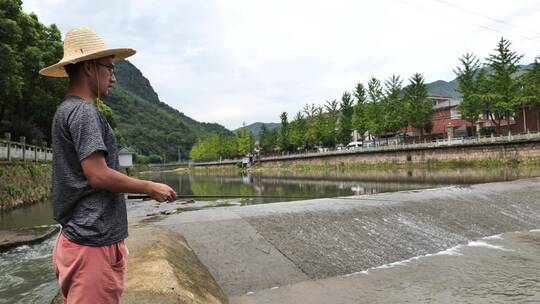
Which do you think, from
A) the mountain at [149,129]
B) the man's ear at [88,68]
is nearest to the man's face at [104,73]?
the man's ear at [88,68]

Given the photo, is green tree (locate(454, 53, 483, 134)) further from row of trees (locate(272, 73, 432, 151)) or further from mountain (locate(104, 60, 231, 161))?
mountain (locate(104, 60, 231, 161))

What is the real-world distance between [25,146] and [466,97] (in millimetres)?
43465

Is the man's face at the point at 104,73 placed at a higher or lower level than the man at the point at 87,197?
higher

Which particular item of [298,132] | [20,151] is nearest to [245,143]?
[298,132]

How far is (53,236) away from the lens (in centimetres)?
1113

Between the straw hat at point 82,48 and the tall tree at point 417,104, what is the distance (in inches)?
2153

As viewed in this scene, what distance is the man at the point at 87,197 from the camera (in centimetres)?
211

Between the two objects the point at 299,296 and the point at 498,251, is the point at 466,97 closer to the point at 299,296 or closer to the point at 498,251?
the point at 498,251

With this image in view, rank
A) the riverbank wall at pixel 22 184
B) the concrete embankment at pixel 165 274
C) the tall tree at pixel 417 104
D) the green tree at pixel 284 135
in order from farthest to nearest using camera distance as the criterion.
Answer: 1. the green tree at pixel 284 135
2. the tall tree at pixel 417 104
3. the riverbank wall at pixel 22 184
4. the concrete embankment at pixel 165 274

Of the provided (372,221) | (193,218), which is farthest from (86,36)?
(372,221)

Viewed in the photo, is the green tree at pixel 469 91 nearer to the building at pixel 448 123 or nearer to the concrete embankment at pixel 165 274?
the building at pixel 448 123

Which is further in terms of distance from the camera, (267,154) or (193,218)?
(267,154)

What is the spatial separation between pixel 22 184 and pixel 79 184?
22.3m

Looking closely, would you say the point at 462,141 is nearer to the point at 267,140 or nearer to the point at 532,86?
the point at 532,86
